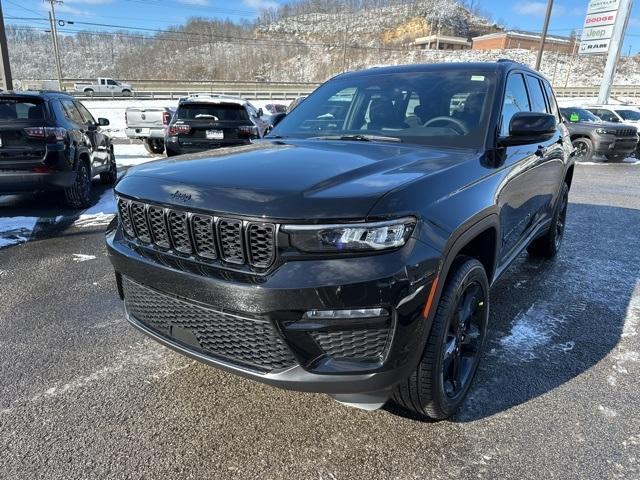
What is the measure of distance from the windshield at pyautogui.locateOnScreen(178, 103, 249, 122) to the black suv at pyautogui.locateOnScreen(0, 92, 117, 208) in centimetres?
321

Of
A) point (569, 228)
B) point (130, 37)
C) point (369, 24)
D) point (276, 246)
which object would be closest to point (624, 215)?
point (569, 228)

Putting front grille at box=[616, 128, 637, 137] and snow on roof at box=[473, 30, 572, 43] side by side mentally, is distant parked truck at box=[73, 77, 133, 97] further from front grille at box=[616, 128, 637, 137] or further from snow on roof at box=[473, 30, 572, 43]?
snow on roof at box=[473, 30, 572, 43]

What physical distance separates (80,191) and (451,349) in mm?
6295

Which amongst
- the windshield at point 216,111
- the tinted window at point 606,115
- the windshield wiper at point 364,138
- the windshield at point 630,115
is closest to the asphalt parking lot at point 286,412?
the windshield wiper at point 364,138

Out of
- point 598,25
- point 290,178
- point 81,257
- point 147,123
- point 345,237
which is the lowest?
point 81,257

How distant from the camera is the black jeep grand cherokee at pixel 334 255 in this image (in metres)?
1.88

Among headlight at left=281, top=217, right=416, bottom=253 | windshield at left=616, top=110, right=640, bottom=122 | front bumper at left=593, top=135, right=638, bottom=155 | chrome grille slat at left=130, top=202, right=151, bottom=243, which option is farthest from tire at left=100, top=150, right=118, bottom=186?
windshield at left=616, top=110, right=640, bottom=122

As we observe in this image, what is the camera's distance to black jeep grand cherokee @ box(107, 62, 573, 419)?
188 cm

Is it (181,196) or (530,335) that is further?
Result: (530,335)

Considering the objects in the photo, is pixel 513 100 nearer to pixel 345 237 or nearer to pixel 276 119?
pixel 276 119

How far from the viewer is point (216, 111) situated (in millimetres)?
9961

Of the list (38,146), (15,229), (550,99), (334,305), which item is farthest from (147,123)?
(334,305)

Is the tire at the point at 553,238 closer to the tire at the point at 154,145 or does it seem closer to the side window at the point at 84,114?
the side window at the point at 84,114

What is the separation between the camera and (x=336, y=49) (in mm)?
105000
